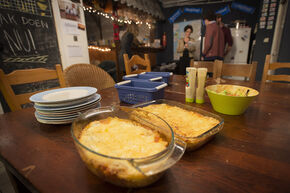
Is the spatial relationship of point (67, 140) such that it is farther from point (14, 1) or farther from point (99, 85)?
point (14, 1)

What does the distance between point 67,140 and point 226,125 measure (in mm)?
645

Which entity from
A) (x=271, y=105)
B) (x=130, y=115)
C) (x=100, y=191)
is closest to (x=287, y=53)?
(x=271, y=105)

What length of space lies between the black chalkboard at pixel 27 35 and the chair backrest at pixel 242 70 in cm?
251

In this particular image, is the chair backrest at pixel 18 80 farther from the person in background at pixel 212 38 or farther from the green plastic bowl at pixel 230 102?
the person in background at pixel 212 38

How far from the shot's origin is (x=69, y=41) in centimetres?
257

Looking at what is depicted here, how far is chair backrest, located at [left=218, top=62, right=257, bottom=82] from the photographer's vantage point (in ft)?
5.52

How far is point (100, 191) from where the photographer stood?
35 centimetres

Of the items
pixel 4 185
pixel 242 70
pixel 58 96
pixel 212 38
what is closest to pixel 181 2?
pixel 212 38

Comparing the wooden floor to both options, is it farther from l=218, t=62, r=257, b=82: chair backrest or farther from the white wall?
l=218, t=62, r=257, b=82: chair backrest

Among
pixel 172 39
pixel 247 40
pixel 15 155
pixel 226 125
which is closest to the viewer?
pixel 15 155

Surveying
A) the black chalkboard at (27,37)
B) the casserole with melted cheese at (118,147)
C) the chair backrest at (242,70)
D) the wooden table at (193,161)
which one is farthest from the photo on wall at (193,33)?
the casserole with melted cheese at (118,147)

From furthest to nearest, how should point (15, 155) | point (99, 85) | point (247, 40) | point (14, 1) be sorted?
point (247, 40), point (14, 1), point (99, 85), point (15, 155)

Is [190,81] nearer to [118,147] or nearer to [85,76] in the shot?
[118,147]

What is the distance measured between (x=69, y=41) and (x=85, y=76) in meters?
1.48
